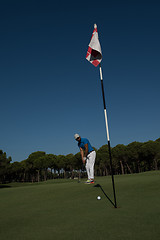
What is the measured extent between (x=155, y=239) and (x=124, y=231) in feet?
2.04

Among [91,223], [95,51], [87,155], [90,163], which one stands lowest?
[91,223]

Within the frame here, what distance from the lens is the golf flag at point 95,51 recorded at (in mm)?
8172

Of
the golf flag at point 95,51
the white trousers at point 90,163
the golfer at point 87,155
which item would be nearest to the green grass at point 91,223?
the golfer at point 87,155

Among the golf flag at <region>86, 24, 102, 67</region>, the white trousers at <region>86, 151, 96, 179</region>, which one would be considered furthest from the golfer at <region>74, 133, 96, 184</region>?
the golf flag at <region>86, 24, 102, 67</region>

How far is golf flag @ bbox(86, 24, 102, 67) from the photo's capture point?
8.17 meters

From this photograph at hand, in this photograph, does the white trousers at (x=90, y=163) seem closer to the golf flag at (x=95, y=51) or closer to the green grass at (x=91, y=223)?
the green grass at (x=91, y=223)

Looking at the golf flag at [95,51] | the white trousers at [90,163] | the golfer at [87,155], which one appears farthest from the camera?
the white trousers at [90,163]

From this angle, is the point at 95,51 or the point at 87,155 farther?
the point at 87,155

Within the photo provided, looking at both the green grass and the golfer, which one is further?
the golfer

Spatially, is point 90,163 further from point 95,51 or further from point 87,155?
point 95,51

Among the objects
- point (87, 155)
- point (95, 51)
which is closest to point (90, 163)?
point (87, 155)

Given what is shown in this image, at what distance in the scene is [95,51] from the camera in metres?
8.37

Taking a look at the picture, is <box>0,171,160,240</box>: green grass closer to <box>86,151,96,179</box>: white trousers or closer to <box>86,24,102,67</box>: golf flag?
<box>86,151,96,179</box>: white trousers

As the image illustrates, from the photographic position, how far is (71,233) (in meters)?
3.72
